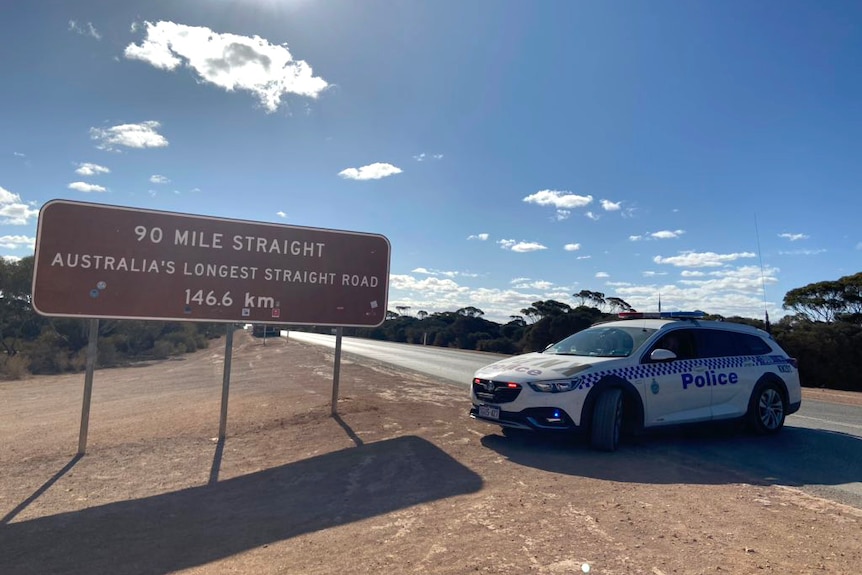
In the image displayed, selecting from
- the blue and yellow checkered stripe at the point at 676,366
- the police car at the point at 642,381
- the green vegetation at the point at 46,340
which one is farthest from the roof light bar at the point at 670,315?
the green vegetation at the point at 46,340

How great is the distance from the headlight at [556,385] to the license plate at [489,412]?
0.60m

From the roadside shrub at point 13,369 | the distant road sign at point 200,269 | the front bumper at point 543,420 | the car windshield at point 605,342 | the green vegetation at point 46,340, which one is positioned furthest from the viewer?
the green vegetation at point 46,340

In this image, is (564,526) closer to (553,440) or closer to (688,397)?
(553,440)

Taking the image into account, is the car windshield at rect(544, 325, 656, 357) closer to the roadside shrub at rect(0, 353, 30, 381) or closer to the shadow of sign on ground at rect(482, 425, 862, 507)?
→ the shadow of sign on ground at rect(482, 425, 862, 507)

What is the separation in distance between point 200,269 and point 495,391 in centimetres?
440

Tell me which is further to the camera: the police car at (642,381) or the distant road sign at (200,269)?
the distant road sign at (200,269)

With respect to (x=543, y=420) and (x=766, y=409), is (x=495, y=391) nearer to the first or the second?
(x=543, y=420)

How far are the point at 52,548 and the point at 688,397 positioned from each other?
6.96 m

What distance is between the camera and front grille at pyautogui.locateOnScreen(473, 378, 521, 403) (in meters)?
6.98

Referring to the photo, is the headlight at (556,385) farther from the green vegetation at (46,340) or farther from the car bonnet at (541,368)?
the green vegetation at (46,340)

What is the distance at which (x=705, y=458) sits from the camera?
685 cm

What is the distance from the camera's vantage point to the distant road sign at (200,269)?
23.7 ft

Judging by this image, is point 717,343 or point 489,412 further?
point 717,343

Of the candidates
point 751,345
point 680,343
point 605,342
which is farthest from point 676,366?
point 751,345
